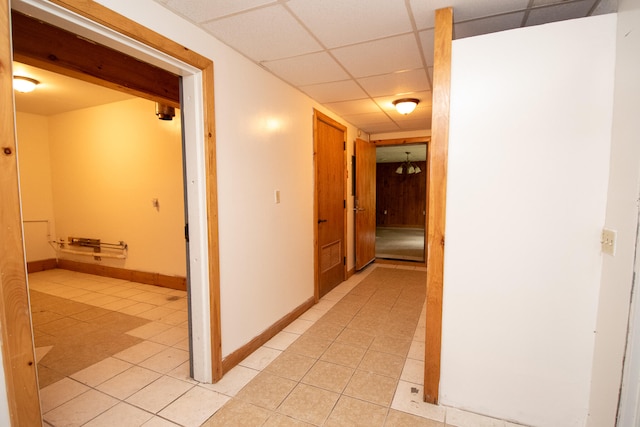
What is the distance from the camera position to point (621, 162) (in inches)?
52.6

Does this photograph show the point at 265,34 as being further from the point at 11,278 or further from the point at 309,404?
→ the point at 309,404

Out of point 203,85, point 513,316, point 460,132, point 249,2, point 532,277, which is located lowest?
point 513,316

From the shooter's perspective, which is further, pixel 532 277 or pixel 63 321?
pixel 63 321

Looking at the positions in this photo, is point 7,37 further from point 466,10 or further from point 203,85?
point 466,10

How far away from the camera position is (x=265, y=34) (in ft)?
6.42

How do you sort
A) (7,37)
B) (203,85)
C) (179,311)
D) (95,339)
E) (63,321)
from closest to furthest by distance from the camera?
(7,37), (203,85), (95,339), (63,321), (179,311)

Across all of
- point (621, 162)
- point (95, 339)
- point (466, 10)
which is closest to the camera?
point (621, 162)

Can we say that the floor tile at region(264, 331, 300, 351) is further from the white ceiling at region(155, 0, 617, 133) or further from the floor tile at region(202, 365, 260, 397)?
the white ceiling at region(155, 0, 617, 133)

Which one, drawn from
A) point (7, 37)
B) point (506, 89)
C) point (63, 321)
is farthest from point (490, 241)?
point (63, 321)

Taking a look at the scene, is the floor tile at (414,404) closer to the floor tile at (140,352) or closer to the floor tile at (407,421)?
the floor tile at (407,421)

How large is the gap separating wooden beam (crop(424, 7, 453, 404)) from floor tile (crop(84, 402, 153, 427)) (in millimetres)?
1722

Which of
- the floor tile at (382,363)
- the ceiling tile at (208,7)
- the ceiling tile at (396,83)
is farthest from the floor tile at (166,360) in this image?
the ceiling tile at (396,83)

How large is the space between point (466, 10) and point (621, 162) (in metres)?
1.15

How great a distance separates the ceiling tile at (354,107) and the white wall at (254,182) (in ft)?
1.58
